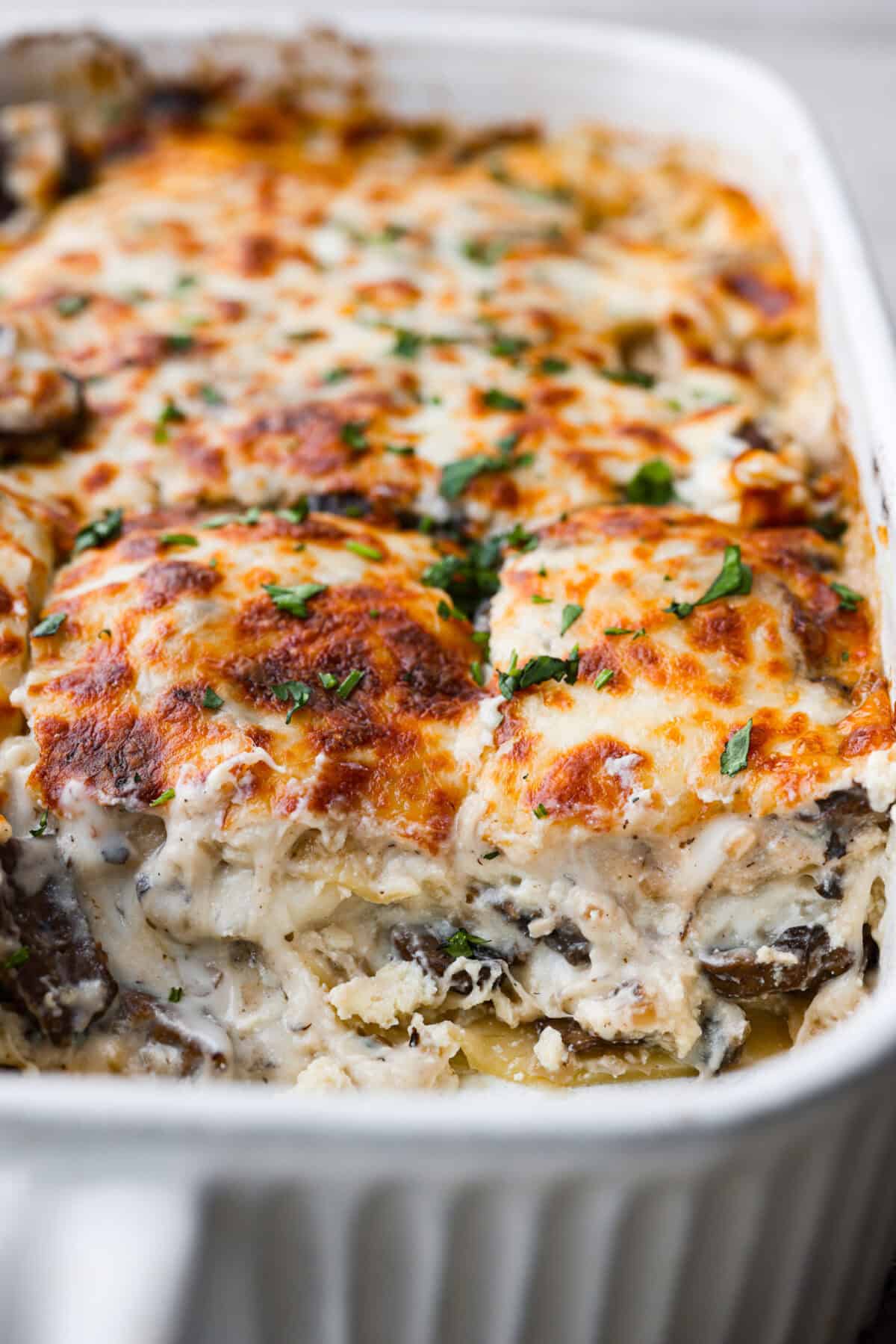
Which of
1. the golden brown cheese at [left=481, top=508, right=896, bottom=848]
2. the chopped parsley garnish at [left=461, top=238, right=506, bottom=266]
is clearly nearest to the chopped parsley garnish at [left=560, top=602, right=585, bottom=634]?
the golden brown cheese at [left=481, top=508, right=896, bottom=848]

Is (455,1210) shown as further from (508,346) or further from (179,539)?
(508,346)

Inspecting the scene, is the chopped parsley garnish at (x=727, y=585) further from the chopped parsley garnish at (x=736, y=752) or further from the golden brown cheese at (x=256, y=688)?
the golden brown cheese at (x=256, y=688)

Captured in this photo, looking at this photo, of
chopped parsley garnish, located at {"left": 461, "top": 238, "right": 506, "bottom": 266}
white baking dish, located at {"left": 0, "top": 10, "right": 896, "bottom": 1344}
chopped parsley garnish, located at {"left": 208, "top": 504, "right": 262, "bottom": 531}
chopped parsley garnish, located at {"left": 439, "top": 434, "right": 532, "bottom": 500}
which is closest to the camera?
white baking dish, located at {"left": 0, "top": 10, "right": 896, "bottom": 1344}

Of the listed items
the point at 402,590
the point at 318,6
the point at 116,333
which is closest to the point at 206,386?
the point at 116,333

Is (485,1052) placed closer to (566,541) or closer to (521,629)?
(521,629)

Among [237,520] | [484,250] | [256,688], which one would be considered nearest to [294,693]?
[256,688]

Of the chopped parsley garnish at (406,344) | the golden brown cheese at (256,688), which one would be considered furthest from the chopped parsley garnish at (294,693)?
the chopped parsley garnish at (406,344)

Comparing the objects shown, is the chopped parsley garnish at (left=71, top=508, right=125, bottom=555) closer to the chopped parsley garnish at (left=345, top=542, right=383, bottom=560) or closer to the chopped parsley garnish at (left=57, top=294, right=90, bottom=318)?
the chopped parsley garnish at (left=345, top=542, right=383, bottom=560)
